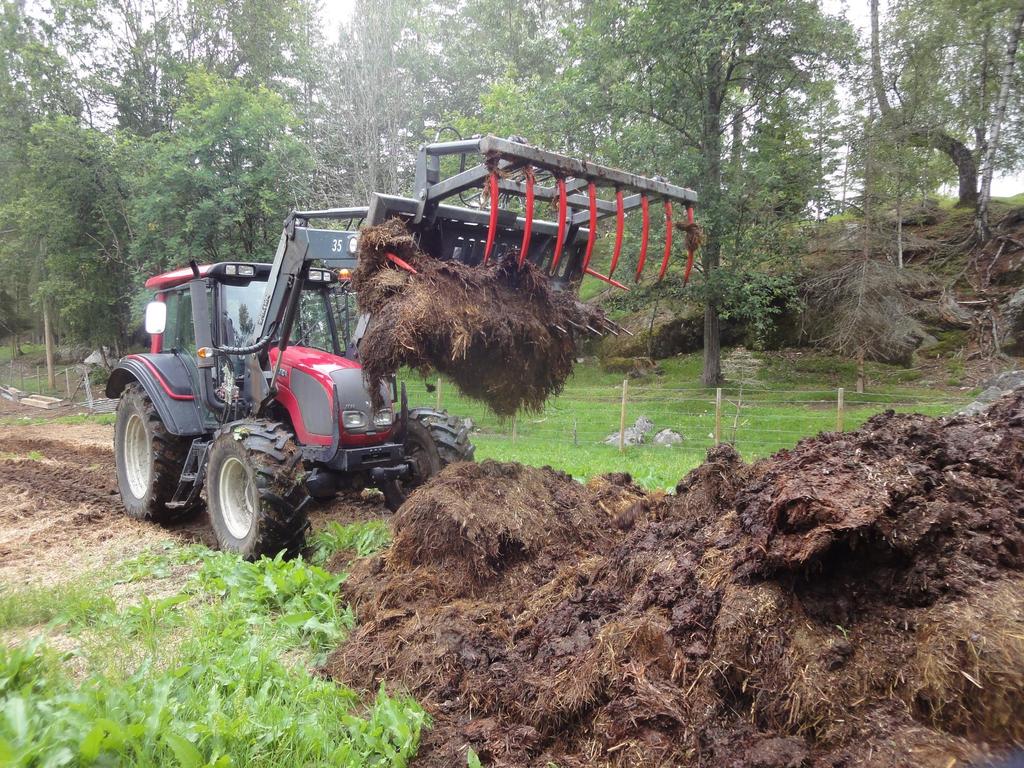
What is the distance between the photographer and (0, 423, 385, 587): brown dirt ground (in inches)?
195

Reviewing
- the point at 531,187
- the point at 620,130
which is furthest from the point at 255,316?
the point at 620,130

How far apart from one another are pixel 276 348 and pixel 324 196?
1076 cm

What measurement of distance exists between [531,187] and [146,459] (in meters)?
5.09

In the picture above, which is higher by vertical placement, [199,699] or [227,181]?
[227,181]

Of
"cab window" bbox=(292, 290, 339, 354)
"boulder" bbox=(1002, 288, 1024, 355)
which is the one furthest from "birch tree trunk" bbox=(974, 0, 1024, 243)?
"cab window" bbox=(292, 290, 339, 354)

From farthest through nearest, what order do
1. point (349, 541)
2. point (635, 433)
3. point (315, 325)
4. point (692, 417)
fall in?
1. point (692, 417)
2. point (635, 433)
3. point (315, 325)
4. point (349, 541)

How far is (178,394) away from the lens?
6.01 metres

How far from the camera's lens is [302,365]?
5.49m

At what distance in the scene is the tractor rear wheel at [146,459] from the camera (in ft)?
19.7

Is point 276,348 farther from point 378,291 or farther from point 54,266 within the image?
point 54,266

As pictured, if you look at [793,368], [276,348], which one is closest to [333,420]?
[276,348]

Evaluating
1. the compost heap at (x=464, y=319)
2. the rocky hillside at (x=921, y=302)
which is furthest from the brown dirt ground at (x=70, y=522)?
the rocky hillside at (x=921, y=302)

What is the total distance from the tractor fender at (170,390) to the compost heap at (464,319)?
2381 mm

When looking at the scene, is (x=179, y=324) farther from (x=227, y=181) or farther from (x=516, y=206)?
(x=227, y=181)
